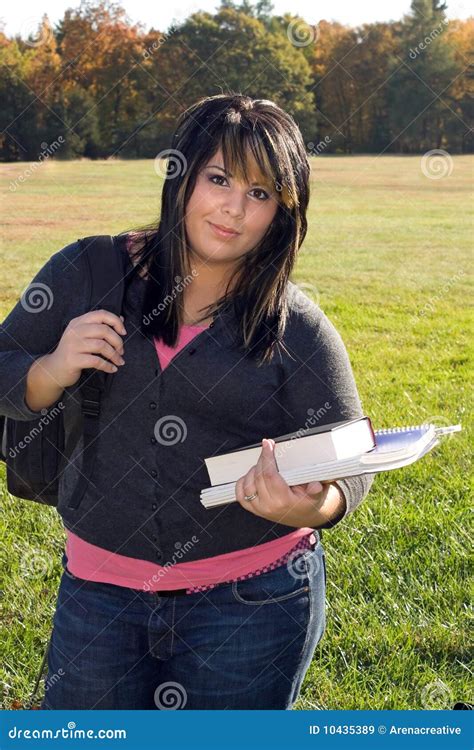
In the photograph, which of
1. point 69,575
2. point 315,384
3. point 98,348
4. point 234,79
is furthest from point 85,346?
point 234,79

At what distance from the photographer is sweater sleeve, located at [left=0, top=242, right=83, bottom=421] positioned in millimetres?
1915

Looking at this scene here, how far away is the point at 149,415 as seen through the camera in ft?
6.38

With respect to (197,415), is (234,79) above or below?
above

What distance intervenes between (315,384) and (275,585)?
0.45 m

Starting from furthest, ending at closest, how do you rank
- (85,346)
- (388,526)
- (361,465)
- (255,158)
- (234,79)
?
(234,79) → (388,526) → (255,158) → (85,346) → (361,465)

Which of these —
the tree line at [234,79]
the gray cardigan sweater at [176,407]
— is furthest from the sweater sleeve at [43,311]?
the tree line at [234,79]

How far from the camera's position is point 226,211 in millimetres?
1890

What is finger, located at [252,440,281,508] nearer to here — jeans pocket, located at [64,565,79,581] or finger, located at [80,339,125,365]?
finger, located at [80,339,125,365]

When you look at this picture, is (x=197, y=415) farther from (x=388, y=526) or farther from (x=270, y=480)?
(x=388, y=526)

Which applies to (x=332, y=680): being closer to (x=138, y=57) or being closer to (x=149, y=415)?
(x=149, y=415)

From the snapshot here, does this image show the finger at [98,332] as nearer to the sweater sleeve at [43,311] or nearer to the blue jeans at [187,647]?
the sweater sleeve at [43,311]

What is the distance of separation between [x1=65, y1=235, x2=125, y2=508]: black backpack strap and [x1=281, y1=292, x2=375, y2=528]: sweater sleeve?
385 mm

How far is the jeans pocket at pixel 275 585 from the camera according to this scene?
194 centimetres

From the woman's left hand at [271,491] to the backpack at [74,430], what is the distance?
1.34 ft
